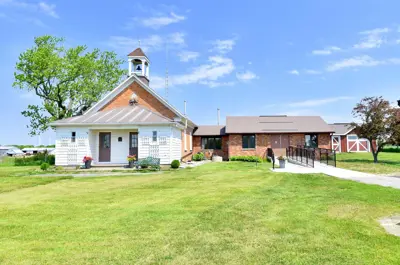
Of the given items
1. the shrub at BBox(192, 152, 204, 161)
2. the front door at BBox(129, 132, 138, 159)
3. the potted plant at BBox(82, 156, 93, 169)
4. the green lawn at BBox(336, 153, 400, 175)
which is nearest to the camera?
the green lawn at BBox(336, 153, 400, 175)

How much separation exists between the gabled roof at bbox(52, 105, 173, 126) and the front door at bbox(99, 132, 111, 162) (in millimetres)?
1398

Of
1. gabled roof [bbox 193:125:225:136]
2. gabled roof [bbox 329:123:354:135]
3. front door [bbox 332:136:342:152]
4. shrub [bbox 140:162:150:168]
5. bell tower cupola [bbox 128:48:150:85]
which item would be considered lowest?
shrub [bbox 140:162:150:168]

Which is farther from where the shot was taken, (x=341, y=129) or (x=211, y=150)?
(x=341, y=129)

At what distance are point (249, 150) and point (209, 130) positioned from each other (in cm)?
516

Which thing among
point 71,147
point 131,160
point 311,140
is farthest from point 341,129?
point 71,147

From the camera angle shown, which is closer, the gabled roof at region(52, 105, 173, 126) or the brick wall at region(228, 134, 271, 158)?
the gabled roof at region(52, 105, 173, 126)

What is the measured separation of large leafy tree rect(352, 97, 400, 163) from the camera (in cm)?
2236

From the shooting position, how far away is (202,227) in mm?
5297

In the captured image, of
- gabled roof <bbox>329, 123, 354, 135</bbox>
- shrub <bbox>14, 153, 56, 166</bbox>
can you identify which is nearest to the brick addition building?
gabled roof <bbox>329, 123, 354, 135</bbox>

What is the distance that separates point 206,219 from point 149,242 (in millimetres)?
1693

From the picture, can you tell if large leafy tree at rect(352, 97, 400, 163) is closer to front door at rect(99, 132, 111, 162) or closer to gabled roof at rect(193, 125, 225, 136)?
gabled roof at rect(193, 125, 225, 136)

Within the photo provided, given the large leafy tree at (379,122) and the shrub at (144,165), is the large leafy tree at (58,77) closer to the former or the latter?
the shrub at (144,165)

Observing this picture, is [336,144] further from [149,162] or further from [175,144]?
[149,162]

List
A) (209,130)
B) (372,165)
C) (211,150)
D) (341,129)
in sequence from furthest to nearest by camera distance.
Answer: (341,129) < (209,130) < (211,150) < (372,165)
